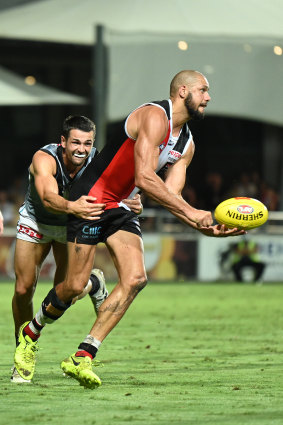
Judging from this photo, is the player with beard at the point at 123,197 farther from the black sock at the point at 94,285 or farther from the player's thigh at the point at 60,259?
the black sock at the point at 94,285

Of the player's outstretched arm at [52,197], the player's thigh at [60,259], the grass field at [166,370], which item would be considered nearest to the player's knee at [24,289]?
the player's thigh at [60,259]

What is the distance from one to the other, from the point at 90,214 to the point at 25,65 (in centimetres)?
1977

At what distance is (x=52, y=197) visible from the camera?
7680mm

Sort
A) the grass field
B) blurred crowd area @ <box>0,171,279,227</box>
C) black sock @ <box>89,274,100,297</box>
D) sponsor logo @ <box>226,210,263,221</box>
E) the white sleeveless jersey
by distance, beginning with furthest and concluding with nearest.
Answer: blurred crowd area @ <box>0,171,279,227</box>
black sock @ <box>89,274,100,297</box>
the white sleeveless jersey
sponsor logo @ <box>226,210,263,221</box>
the grass field

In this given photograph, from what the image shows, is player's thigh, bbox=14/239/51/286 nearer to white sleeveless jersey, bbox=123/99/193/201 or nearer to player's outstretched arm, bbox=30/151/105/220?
player's outstretched arm, bbox=30/151/105/220

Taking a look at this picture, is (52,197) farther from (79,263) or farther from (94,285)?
(94,285)

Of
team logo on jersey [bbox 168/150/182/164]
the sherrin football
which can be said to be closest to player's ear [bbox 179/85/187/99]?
team logo on jersey [bbox 168/150/182/164]

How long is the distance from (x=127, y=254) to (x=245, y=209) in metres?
0.92

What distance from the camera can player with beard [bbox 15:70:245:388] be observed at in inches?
291

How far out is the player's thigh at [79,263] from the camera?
303 inches

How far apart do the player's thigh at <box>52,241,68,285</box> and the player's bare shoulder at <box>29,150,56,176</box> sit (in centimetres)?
78

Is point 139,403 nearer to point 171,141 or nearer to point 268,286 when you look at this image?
point 171,141

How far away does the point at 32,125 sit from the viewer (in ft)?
91.9

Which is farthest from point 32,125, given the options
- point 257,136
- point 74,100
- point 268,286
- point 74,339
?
point 74,339
